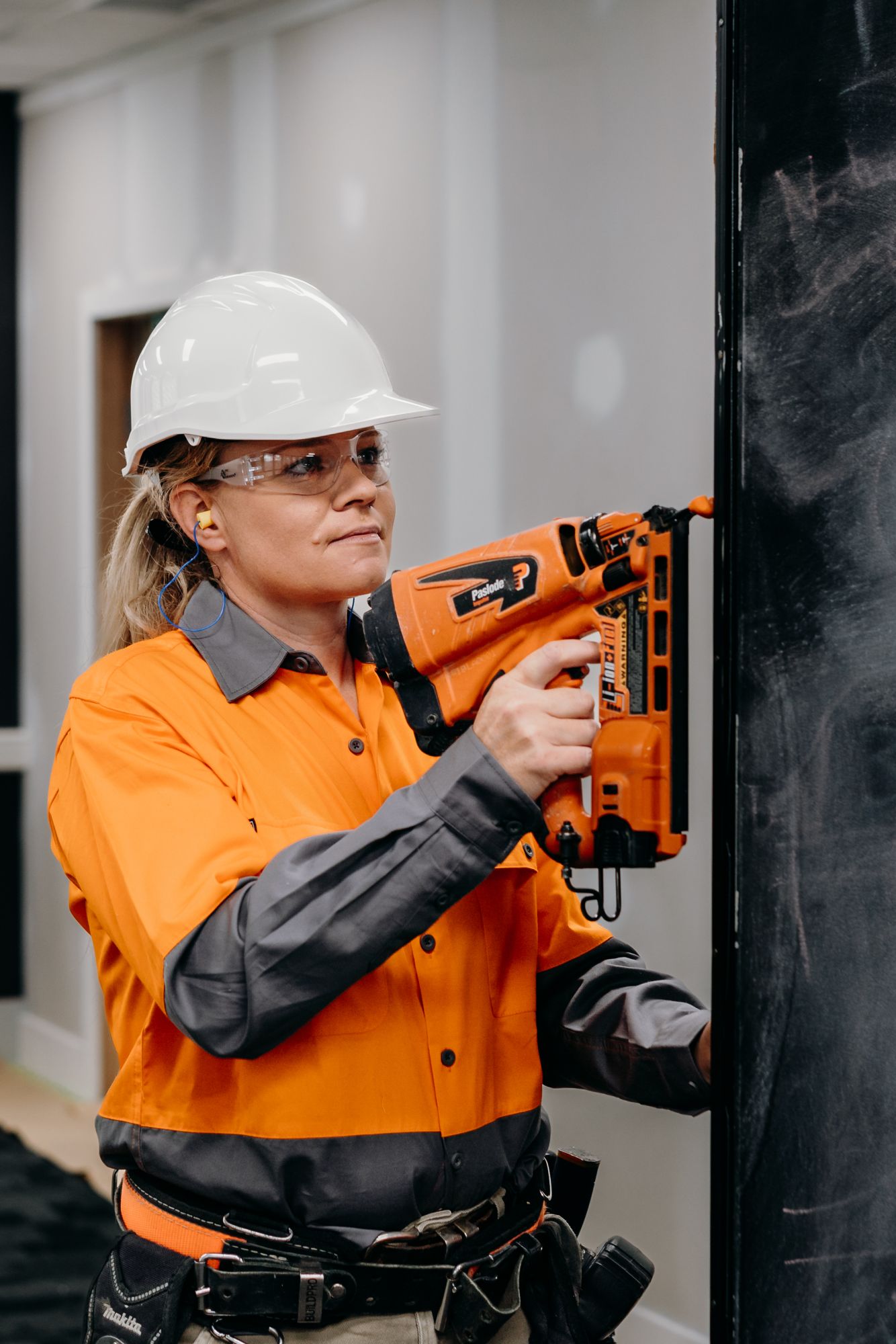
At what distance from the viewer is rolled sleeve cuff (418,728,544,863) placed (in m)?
1.09

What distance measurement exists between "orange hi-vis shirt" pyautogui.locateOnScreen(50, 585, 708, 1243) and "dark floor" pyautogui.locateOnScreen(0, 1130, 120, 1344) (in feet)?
5.87

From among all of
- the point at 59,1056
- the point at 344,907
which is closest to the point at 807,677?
the point at 344,907

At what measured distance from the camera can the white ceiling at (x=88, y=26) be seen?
12.8ft

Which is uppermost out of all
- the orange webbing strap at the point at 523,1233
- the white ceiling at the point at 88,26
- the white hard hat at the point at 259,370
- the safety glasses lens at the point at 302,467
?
the white ceiling at the point at 88,26

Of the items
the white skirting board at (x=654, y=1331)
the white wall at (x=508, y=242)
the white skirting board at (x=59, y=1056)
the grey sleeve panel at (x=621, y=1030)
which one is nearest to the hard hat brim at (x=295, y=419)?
the grey sleeve panel at (x=621, y=1030)

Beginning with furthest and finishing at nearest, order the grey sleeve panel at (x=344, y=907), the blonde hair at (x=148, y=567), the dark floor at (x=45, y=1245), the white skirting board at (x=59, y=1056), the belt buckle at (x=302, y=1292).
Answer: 1. the white skirting board at (x=59, y=1056)
2. the dark floor at (x=45, y=1245)
3. the blonde hair at (x=148, y=567)
4. the belt buckle at (x=302, y=1292)
5. the grey sleeve panel at (x=344, y=907)

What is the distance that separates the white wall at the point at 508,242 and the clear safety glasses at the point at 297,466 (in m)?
1.29

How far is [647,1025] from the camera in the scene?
4.47ft

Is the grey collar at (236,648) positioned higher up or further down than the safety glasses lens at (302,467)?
further down

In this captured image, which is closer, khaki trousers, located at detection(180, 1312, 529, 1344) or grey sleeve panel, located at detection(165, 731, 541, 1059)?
grey sleeve panel, located at detection(165, 731, 541, 1059)

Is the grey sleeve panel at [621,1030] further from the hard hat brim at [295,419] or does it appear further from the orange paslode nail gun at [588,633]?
the hard hat brim at [295,419]

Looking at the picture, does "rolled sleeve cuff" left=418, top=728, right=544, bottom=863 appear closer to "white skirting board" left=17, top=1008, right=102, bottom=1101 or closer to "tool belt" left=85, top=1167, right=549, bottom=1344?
"tool belt" left=85, top=1167, right=549, bottom=1344

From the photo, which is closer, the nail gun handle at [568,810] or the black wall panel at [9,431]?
the nail gun handle at [568,810]

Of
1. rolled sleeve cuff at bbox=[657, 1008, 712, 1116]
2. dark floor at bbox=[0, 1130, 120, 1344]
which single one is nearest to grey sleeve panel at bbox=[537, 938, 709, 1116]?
rolled sleeve cuff at bbox=[657, 1008, 712, 1116]
